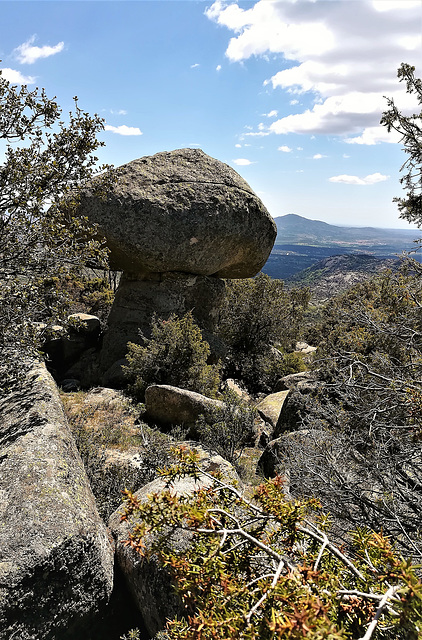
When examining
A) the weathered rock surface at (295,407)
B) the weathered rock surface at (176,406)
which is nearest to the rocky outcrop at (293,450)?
the weathered rock surface at (295,407)

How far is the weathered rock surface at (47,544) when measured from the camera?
7.68ft

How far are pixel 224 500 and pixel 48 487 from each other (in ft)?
5.61

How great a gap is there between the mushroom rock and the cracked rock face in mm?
24

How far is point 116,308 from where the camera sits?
11086 millimetres

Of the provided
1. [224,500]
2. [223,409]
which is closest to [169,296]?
[223,409]

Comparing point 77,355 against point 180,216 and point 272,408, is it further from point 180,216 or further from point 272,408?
point 272,408

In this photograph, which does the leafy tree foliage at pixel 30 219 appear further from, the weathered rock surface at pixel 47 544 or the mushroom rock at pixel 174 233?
the mushroom rock at pixel 174 233

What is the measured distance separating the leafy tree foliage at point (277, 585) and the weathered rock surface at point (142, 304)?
883 cm

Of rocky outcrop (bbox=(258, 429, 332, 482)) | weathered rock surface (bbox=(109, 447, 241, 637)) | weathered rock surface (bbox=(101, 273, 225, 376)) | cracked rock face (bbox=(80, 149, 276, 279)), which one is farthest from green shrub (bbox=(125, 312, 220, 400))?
weathered rock surface (bbox=(109, 447, 241, 637))

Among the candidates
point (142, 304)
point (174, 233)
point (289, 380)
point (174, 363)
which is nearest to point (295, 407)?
point (174, 363)

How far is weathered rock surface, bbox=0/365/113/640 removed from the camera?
7.68 feet

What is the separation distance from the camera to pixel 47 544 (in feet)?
8.20

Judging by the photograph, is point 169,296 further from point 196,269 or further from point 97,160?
point 97,160

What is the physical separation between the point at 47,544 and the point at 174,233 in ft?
26.4
